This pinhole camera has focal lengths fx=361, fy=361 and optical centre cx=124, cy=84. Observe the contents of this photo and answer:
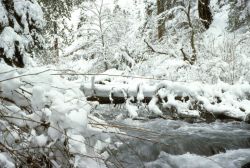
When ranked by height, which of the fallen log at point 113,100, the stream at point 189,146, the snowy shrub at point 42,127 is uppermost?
the snowy shrub at point 42,127

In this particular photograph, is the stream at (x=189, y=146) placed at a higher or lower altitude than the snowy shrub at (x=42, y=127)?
lower

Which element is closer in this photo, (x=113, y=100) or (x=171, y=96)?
(x=171, y=96)

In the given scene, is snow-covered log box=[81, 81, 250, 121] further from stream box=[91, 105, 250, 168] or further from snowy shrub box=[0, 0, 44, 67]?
snowy shrub box=[0, 0, 44, 67]

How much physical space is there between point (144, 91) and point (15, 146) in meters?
3.25

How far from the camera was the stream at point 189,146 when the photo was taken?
496 centimetres

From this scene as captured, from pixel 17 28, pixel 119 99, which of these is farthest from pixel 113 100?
pixel 17 28

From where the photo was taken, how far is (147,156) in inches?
202

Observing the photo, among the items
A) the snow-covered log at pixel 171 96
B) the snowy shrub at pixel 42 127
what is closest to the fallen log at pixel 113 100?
the snow-covered log at pixel 171 96

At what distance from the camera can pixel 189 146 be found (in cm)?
548

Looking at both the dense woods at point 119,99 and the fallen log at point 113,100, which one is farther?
the fallen log at point 113,100

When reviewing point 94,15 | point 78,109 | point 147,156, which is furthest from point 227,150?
point 94,15

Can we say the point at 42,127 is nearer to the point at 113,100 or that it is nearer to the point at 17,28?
the point at 113,100

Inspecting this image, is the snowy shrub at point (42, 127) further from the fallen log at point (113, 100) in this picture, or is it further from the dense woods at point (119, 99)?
the fallen log at point (113, 100)

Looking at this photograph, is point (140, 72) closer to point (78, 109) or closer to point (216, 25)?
point (216, 25)
